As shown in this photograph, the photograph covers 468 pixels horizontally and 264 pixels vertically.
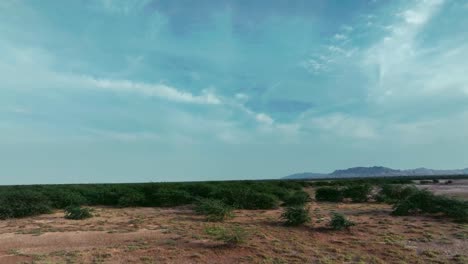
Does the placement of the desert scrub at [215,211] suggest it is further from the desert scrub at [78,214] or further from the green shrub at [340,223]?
the desert scrub at [78,214]

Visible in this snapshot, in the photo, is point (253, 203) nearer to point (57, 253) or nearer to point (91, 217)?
point (91, 217)

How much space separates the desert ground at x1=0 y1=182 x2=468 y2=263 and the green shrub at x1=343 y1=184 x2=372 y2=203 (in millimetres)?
9507

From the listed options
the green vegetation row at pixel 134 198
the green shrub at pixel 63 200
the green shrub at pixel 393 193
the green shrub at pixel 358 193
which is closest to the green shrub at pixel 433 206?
the green shrub at pixel 393 193

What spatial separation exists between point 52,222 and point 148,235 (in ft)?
24.3

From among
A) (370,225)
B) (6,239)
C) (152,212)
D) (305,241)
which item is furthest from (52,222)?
(370,225)

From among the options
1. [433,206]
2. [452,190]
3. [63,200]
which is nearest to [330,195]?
[433,206]

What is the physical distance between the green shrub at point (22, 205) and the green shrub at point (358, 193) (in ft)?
76.4

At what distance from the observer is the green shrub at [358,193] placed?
27636mm

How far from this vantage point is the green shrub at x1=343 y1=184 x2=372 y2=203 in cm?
2764

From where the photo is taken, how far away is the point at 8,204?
20.2 meters

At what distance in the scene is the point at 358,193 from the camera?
27703mm

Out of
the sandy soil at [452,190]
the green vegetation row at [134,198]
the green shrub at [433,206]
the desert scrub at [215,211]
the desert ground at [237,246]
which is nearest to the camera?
the desert ground at [237,246]

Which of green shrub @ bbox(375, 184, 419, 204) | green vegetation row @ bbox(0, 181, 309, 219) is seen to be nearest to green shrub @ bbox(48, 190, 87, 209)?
green vegetation row @ bbox(0, 181, 309, 219)

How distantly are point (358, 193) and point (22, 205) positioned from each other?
25.1m
